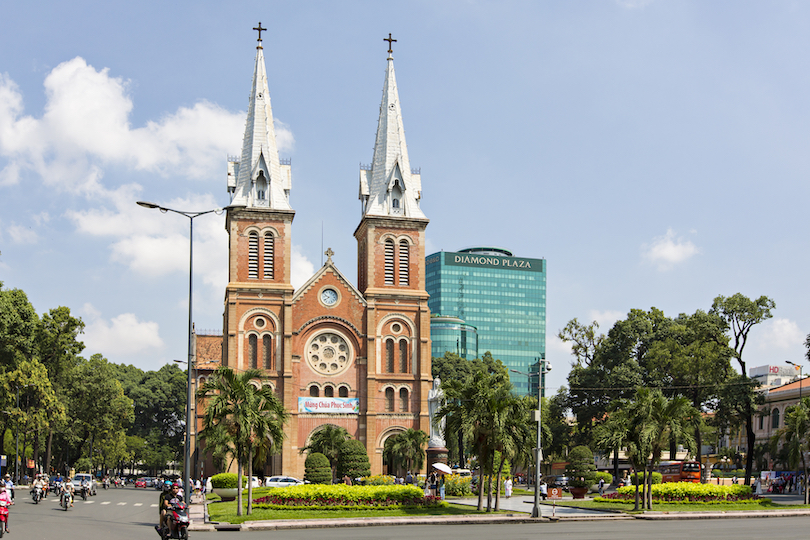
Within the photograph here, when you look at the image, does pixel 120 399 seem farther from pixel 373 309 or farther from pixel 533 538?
pixel 533 538

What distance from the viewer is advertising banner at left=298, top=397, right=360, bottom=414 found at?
64.8 meters

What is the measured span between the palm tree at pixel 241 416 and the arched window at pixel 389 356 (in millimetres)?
32662

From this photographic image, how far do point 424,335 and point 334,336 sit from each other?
7.25m

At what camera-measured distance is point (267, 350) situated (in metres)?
65.2

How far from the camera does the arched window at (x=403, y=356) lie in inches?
2645

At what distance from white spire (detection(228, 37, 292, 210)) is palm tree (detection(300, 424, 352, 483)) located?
19198 mm

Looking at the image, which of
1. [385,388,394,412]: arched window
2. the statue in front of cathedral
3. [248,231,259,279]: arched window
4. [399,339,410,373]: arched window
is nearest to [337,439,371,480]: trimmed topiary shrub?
the statue in front of cathedral

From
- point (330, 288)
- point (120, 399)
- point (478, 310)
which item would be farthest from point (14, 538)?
point (478, 310)

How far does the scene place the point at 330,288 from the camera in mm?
67562

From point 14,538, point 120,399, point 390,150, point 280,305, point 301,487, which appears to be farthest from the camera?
point 120,399

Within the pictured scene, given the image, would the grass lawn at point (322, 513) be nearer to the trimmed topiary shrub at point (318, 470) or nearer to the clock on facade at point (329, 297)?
the trimmed topiary shrub at point (318, 470)

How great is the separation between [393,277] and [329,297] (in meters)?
5.50

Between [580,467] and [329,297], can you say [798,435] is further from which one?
[329,297]

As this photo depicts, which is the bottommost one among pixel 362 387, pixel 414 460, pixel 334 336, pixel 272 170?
pixel 414 460
